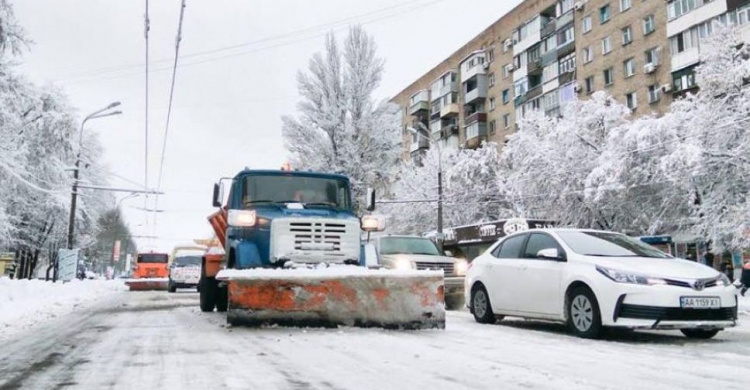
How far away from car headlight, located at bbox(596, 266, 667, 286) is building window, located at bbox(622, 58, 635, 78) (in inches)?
1436

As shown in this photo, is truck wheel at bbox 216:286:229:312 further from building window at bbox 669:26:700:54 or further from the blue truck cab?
building window at bbox 669:26:700:54

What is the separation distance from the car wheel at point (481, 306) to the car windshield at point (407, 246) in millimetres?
4158

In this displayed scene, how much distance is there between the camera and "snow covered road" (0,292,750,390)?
4219 millimetres

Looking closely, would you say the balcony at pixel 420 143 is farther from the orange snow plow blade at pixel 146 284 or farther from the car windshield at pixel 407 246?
the car windshield at pixel 407 246

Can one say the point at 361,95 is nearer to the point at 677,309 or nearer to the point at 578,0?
the point at 578,0

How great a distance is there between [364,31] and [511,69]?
20647mm

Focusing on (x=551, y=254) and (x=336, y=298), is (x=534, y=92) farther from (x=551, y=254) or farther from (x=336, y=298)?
(x=336, y=298)

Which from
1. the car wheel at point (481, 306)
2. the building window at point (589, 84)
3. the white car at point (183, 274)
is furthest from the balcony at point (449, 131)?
the car wheel at point (481, 306)

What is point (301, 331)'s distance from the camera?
735 centimetres

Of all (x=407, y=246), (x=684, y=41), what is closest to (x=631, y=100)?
(x=684, y=41)

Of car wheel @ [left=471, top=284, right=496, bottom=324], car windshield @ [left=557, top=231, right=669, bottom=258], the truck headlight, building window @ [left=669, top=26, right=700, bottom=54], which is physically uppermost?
building window @ [left=669, top=26, right=700, bottom=54]

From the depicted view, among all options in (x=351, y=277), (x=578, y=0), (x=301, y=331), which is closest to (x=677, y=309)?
(x=351, y=277)

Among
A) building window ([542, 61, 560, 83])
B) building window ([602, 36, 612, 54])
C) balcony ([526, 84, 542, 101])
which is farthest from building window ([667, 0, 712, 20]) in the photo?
balcony ([526, 84, 542, 101])

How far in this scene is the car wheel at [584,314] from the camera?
23.2 ft
